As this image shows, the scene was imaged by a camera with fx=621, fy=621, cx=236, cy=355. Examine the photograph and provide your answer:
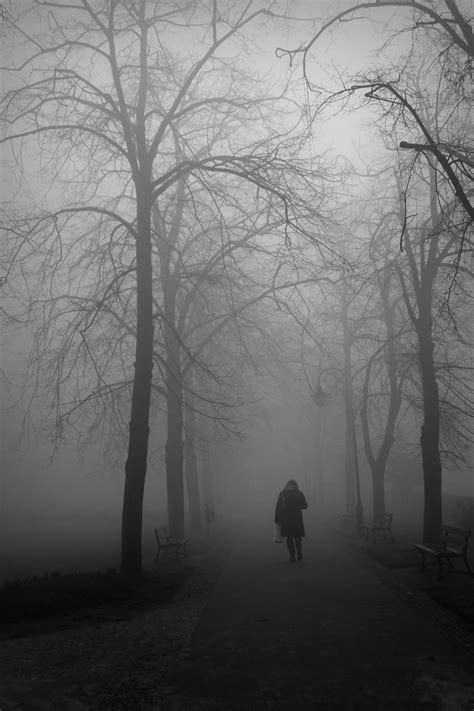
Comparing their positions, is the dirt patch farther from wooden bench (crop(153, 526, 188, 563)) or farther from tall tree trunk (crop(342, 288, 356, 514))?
tall tree trunk (crop(342, 288, 356, 514))

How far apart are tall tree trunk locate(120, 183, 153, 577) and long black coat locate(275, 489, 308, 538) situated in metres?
4.18

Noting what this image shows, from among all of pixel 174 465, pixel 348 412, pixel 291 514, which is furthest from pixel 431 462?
pixel 348 412

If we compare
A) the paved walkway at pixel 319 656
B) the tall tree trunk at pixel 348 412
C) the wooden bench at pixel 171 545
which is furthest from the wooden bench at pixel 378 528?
the paved walkway at pixel 319 656

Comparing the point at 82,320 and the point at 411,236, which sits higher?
the point at 411,236

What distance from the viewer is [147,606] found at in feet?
31.4

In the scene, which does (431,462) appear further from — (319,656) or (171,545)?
(319,656)

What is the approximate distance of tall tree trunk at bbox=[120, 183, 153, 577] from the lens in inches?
475

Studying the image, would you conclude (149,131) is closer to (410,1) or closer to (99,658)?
(410,1)

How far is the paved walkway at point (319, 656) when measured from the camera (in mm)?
5078

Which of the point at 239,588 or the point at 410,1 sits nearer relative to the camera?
the point at 410,1

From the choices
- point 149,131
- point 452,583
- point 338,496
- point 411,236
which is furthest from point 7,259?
point 338,496

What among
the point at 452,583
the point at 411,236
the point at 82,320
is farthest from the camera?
the point at 411,236

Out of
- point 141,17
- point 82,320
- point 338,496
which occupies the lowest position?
point 338,496

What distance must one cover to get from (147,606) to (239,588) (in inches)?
80.6
